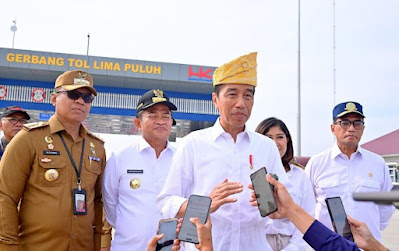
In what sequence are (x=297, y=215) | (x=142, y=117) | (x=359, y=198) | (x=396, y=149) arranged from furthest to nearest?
(x=396, y=149)
(x=142, y=117)
(x=297, y=215)
(x=359, y=198)

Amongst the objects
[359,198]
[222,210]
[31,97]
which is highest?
[31,97]

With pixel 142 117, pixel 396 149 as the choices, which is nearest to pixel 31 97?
pixel 142 117

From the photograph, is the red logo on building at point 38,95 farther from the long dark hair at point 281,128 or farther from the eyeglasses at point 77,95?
the long dark hair at point 281,128

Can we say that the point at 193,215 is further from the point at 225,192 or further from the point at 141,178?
the point at 141,178

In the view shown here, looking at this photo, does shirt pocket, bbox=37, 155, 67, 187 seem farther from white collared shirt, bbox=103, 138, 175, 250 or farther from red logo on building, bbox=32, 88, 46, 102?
red logo on building, bbox=32, 88, 46, 102

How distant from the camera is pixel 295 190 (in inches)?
129

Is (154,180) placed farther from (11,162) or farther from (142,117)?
(11,162)

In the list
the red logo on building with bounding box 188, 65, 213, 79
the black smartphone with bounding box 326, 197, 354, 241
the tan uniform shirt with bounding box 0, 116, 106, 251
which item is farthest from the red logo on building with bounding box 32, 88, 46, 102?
the black smartphone with bounding box 326, 197, 354, 241

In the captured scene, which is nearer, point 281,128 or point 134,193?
point 134,193

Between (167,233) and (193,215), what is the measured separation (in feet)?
0.58

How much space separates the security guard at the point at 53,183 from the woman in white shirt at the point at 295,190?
1492mm

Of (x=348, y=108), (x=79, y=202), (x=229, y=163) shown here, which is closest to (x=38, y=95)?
(x=79, y=202)

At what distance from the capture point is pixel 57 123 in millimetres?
3053

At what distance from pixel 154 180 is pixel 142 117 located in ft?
1.98
